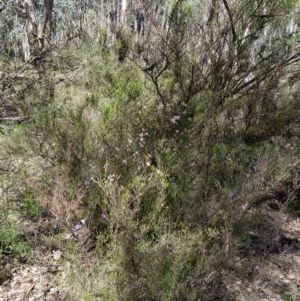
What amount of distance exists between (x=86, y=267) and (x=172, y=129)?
1.41 meters

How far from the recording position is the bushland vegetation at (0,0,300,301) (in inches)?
102

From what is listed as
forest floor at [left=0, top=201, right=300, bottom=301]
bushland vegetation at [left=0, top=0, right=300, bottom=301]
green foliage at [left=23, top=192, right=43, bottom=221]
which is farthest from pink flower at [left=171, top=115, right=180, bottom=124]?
green foliage at [left=23, top=192, right=43, bottom=221]

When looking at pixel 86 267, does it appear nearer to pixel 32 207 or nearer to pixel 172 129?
pixel 32 207

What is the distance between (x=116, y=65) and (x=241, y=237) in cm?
199

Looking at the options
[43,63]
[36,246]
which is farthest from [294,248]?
[43,63]

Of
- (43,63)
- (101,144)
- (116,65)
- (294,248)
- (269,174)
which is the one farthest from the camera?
(43,63)

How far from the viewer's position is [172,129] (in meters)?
3.23

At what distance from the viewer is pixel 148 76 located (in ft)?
11.2

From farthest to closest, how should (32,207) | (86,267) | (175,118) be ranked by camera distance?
1. (32,207)
2. (175,118)
3. (86,267)

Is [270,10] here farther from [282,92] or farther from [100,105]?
[100,105]

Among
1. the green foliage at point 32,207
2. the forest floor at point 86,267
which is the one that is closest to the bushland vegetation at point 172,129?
the green foliage at point 32,207

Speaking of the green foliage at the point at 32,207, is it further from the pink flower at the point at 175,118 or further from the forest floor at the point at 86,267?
the pink flower at the point at 175,118

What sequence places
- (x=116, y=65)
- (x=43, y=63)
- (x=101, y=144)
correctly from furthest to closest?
(x=43, y=63) → (x=116, y=65) → (x=101, y=144)

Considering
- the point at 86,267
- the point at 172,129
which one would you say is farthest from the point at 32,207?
the point at 172,129
